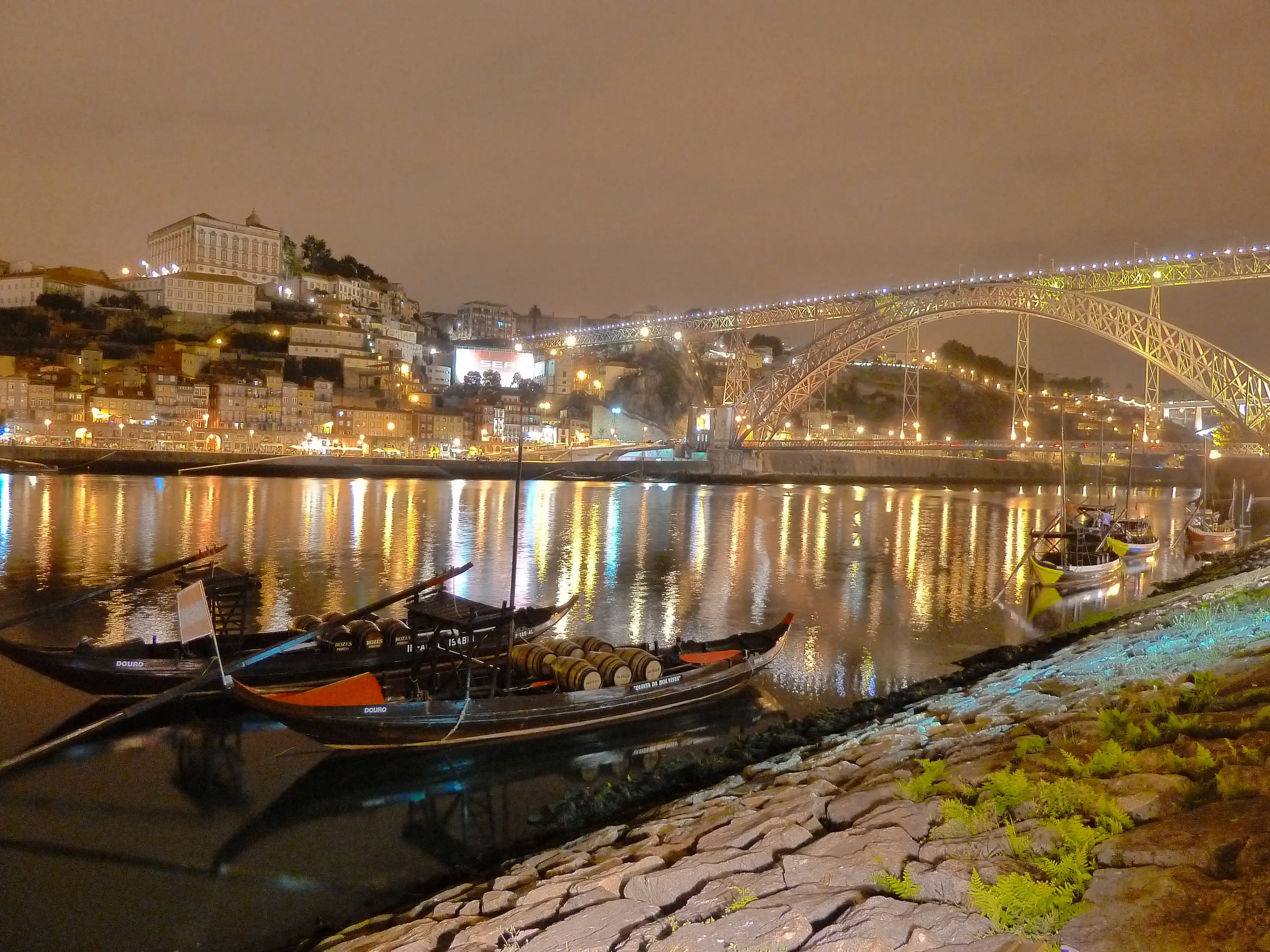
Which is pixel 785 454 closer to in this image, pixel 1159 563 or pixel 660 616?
pixel 1159 563

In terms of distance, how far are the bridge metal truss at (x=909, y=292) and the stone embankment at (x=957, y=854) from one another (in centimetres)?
3412

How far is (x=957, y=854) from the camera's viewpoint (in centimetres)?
368

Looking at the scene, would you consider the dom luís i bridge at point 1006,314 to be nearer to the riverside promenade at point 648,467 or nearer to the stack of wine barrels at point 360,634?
the riverside promenade at point 648,467

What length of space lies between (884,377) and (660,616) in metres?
84.9

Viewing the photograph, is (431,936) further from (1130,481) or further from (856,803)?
(1130,481)

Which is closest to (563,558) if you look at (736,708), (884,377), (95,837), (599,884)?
(736,708)

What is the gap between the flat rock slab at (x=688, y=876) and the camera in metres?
3.87

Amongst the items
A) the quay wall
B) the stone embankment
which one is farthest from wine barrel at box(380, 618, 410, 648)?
the quay wall

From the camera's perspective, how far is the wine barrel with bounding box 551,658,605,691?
8.02m

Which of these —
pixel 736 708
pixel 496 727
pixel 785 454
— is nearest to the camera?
pixel 496 727

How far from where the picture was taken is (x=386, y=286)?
80250 mm

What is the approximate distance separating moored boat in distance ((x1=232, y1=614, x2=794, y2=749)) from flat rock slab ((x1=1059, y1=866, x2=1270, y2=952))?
533 centimetres

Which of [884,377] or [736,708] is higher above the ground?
[884,377]

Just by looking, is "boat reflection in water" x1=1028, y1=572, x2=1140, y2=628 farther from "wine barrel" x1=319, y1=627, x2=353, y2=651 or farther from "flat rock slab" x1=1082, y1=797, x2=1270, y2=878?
"flat rock slab" x1=1082, y1=797, x2=1270, y2=878
